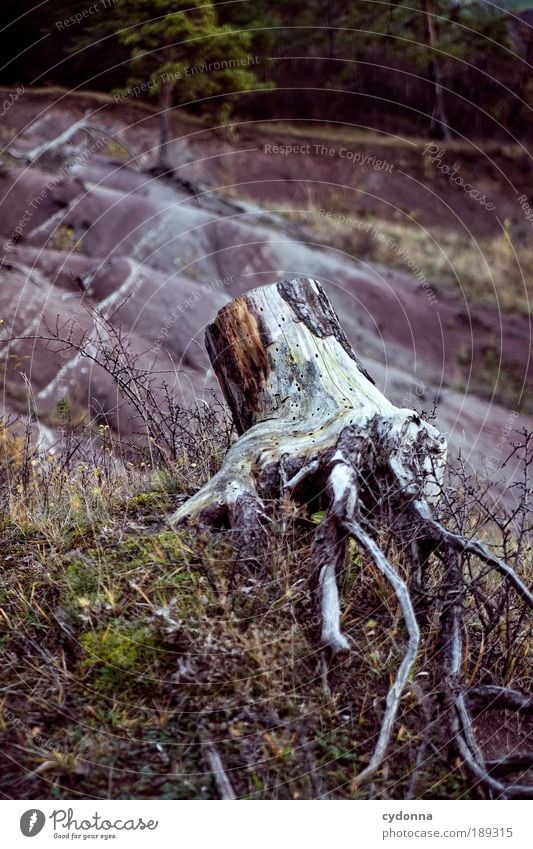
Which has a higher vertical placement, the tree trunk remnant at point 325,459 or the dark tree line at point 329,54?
the dark tree line at point 329,54

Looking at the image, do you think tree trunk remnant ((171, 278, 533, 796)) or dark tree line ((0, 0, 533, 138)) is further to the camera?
dark tree line ((0, 0, 533, 138))

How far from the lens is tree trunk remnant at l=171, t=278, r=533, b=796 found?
3.53 meters

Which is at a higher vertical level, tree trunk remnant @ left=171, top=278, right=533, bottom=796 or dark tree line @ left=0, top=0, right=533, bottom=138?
dark tree line @ left=0, top=0, right=533, bottom=138

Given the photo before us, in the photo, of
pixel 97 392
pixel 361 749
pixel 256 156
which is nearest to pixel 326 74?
pixel 256 156

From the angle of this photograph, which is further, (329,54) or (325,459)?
(329,54)

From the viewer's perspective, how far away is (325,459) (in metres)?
4.10

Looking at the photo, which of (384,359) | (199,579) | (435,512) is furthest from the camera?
(384,359)

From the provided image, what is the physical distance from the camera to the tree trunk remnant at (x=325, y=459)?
3533mm

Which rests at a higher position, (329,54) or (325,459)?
(329,54)

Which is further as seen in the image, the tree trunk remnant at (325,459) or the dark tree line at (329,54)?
the dark tree line at (329,54)

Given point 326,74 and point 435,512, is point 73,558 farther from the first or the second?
point 326,74

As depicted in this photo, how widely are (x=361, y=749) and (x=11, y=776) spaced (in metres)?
1.44

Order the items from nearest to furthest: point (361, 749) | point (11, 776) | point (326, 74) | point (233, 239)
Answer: point (11, 776) < point (361, 749) < point (233, 239) < point (326, 74)

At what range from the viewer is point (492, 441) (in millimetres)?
12414
